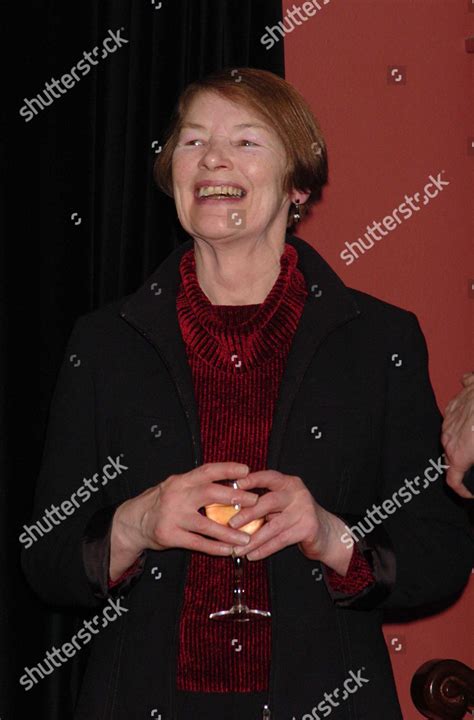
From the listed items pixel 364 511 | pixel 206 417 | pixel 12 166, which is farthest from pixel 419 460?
pixel 12 166

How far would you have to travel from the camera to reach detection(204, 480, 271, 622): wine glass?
1.79m

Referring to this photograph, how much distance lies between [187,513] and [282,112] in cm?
80

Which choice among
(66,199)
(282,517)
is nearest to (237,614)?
(282,517)

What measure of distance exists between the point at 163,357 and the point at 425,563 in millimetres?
589

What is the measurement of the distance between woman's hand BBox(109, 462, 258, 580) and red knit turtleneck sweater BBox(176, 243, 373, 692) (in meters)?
0.13

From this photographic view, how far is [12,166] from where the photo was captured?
8.38 ft

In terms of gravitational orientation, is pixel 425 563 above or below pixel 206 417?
below

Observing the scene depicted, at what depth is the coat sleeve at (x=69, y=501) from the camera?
1.92 meters

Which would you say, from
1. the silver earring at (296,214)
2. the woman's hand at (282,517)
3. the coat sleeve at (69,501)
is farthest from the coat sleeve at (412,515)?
the coat sleeve at (69,501)

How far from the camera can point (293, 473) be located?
1.95 meters

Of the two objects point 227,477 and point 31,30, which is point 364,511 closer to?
point 227,477

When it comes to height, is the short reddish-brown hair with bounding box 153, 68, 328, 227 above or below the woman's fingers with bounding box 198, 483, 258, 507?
above

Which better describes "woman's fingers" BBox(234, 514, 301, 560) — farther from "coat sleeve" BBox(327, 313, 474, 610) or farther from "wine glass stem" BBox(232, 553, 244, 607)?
"coat sleeve" BBox(327, 313, 474, 610)

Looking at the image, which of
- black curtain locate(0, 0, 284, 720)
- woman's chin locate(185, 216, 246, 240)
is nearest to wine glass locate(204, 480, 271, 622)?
woman's chin locate(185, 216, 246, 240)
